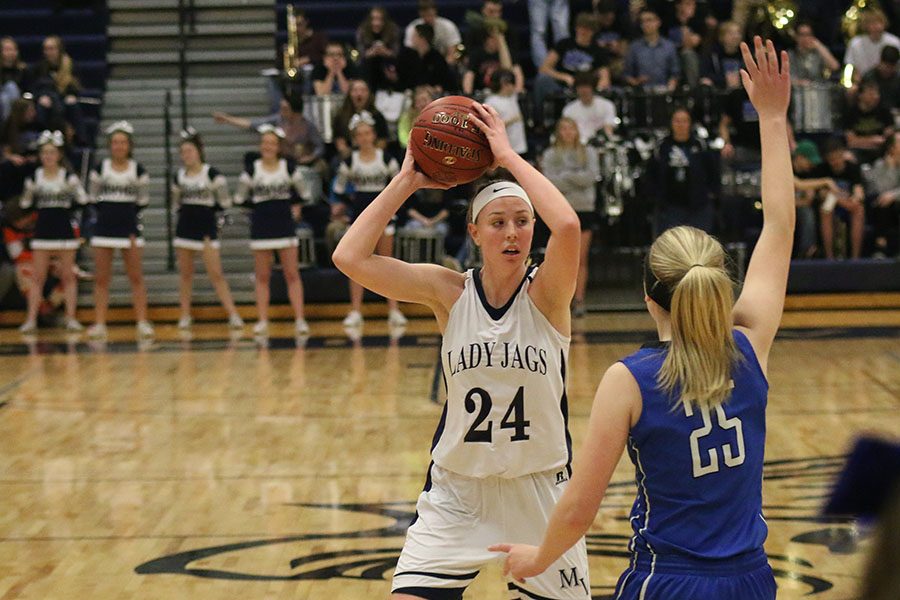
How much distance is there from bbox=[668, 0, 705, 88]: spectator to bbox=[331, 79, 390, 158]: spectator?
10.9ft

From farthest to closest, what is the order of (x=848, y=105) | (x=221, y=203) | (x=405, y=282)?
(x=848, y=105) → (x=221, y=203) → (x=405, y=282)

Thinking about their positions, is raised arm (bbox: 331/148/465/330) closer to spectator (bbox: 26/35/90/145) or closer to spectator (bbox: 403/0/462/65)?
spectator (bbox: 26/35/90/145)

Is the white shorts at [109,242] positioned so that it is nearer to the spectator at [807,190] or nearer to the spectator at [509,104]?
the spectator at [509,104]

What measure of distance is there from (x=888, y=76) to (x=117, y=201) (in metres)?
7.98

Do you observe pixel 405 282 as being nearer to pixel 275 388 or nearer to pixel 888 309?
pixel 275 388

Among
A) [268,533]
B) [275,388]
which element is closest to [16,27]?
[275,388]

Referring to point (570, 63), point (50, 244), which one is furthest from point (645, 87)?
point (50, 244)

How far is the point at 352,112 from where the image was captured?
1360cm

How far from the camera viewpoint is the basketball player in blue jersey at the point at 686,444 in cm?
257

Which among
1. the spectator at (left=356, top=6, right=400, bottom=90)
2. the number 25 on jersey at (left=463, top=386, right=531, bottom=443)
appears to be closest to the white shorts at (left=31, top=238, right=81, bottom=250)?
the spectator at (left=356, top=6, right=400, bottom=90)

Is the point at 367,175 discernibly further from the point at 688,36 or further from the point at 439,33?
the point at 688,36

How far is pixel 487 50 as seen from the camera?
14391 millimetres

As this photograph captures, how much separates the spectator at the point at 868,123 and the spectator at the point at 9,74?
29.0 ft

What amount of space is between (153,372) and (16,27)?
8857mm
